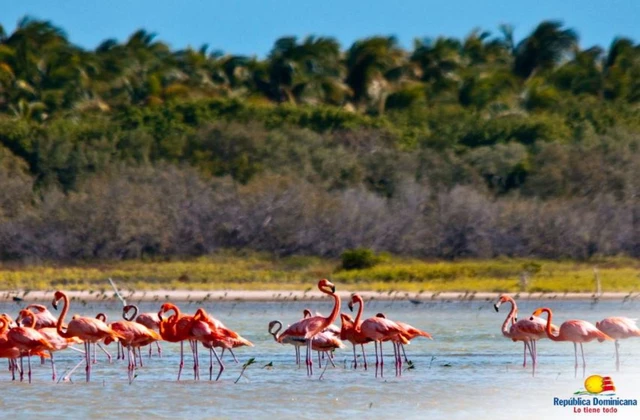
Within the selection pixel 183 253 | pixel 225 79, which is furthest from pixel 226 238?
pixel 225 79

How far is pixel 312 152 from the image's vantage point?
48375 millimetres

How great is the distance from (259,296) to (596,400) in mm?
18738

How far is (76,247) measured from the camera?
41094mm

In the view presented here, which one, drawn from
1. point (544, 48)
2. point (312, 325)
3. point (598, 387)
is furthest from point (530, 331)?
point (544, 48)

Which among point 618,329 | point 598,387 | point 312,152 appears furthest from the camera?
point 312,152

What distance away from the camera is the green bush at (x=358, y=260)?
37656mm

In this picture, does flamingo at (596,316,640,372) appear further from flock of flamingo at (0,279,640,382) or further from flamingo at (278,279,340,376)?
flamingo at (278,279,340,376)

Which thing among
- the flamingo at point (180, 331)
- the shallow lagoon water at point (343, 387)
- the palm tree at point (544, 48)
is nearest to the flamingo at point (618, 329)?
the shallow lagoon water at point (343, 387)

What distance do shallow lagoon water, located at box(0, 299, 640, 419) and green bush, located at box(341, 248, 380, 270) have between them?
16179 millimetres

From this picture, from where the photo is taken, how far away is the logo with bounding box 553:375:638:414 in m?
12.9

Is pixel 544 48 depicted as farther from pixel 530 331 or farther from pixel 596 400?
pixel 596 400

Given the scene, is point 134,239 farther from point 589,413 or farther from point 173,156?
point 589,413

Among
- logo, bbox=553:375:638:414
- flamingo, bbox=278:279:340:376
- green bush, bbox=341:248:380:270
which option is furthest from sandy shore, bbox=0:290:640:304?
logo, bbox=553:375:638:414

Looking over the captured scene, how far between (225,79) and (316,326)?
46.6 m
